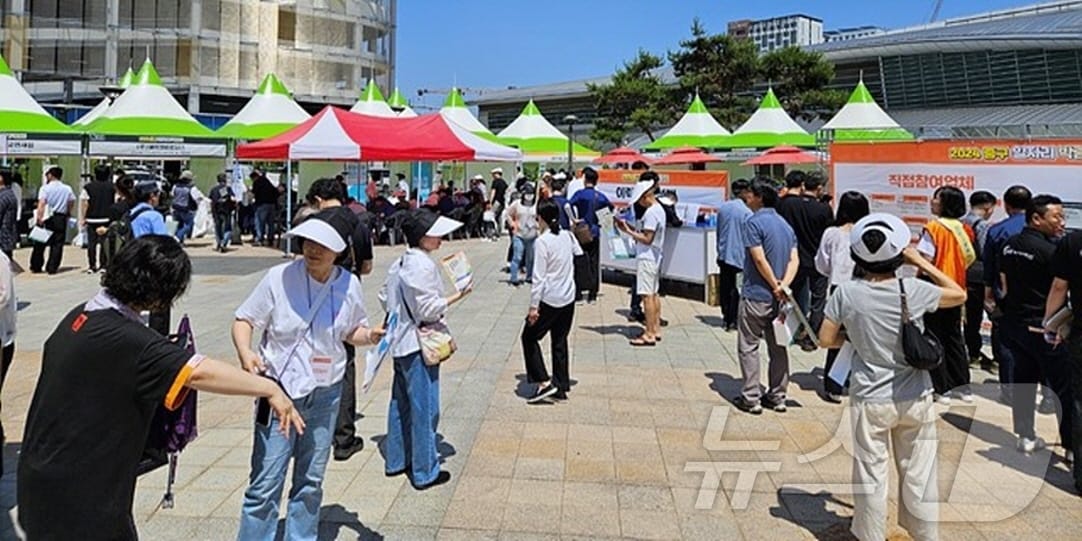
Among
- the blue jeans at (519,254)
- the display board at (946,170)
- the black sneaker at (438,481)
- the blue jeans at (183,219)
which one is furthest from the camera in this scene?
the blue jeans at (183,219)

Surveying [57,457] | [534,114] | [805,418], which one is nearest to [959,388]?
[805,418]

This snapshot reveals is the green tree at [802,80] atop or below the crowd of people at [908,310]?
atop

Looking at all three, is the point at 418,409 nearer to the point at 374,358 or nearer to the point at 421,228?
the point at 374,358

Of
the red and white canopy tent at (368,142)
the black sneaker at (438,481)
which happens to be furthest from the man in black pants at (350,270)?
the red and white canopy tent at (368,142)

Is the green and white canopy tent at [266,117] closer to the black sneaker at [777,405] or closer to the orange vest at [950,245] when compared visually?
the black sneaker at [777,405]

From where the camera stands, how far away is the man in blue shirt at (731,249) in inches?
327

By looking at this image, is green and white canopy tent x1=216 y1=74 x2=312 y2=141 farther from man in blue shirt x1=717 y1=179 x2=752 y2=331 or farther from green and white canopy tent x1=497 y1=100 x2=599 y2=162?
man in blue shirt x1=717 y1=179 x2=752 y2=331

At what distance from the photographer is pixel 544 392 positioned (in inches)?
237

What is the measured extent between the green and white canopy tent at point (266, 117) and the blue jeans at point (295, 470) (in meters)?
16.6

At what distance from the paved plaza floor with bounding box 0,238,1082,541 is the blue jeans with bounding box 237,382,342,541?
0.52 metres

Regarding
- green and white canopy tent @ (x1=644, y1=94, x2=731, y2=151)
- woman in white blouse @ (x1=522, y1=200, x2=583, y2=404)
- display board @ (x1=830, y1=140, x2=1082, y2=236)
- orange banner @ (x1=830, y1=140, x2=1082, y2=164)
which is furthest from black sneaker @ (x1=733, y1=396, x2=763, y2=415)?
green and white canopy tent @ (x1=644, y1=94, x2=731, y2=151)

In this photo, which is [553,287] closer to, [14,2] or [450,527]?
[450,527]

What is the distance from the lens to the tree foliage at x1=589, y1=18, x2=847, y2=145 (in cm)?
3203

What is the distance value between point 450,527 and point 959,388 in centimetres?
467
